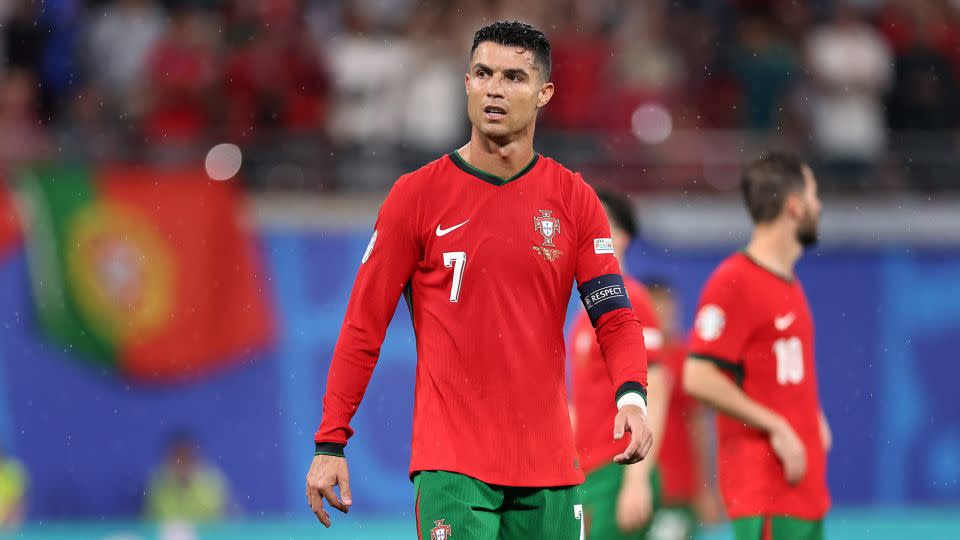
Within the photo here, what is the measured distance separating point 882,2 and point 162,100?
7431mm

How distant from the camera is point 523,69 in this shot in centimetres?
508

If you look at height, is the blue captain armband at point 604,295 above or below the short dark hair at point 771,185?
below

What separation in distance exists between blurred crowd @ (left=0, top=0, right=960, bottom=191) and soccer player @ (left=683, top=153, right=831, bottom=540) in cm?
649

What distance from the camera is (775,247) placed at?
Result: 6770 millimetres

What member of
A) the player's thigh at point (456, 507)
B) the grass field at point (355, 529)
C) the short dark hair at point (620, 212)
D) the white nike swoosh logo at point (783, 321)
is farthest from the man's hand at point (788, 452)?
the grass field at point (355, 529)

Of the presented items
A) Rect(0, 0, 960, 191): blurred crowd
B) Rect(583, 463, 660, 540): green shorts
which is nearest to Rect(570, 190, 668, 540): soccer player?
Rect(583, 463, 660, 540): green shorts

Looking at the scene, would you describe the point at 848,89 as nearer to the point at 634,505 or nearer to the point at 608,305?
the point at 634,505

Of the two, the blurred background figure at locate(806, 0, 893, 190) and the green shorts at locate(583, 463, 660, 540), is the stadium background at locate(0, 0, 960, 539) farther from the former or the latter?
the green shorts at locate(583, 463, 660, 540)

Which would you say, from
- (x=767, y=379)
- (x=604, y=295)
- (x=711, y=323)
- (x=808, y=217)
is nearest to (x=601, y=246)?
(x=604, y=295)

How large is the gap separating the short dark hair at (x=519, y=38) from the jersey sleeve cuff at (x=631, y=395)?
1.11 metres

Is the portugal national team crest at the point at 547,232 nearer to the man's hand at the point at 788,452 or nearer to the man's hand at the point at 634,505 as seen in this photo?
the man's hand at the point at 788,452

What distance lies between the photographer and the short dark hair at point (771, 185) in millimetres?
6793

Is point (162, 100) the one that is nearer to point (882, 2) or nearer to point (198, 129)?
point (198, 129)

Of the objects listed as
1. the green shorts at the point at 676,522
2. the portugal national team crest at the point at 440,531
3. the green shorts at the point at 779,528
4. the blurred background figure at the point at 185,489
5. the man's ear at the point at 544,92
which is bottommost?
the blurred background figure at the point at 185,489
